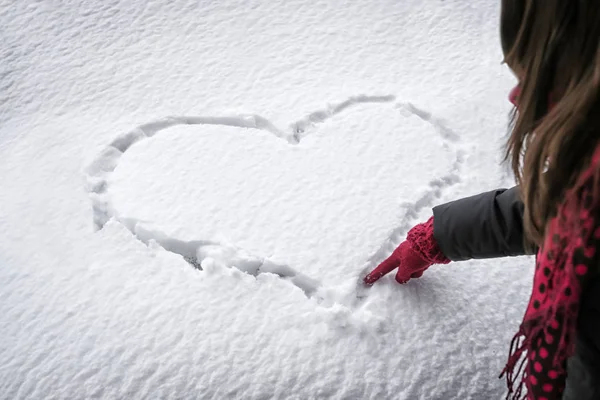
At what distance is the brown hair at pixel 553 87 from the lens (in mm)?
545

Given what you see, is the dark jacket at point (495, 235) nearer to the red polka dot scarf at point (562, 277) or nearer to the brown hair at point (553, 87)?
the red polka dot scarf at point (562, 277)

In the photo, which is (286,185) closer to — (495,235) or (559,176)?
(495,235)

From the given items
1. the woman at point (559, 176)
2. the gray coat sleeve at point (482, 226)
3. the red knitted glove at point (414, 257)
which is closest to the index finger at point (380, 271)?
the red knitted glove at point (414, 257)

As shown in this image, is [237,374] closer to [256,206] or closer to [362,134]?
[256,206]

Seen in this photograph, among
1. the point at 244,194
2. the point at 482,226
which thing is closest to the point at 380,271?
the point at 482,226

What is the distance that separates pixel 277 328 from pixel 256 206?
0.29 m

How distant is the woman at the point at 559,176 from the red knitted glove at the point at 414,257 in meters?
0.20

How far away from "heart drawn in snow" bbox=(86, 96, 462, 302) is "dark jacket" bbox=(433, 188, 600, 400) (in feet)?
0.57

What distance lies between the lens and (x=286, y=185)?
117cm

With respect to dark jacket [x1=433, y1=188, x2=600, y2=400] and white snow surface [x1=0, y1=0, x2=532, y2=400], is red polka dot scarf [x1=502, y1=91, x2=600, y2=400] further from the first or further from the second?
white snow surface [x1=0, y1=0, x2=532, y2=400]

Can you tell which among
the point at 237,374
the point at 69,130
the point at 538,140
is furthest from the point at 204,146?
the point at 538,140

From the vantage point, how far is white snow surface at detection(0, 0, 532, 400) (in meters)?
0.90

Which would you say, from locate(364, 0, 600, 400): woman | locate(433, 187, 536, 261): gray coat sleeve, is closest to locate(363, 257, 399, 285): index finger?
locate(433, 187, 536, 261): gray coat sleeve

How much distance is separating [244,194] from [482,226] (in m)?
0.49
